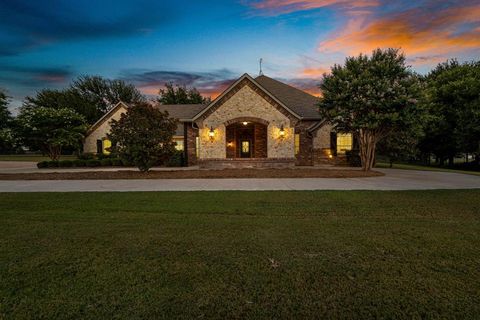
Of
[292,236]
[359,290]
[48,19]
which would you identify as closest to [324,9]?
[292,236]

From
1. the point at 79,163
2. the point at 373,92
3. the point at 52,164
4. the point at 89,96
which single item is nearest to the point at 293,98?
the point at 373,92

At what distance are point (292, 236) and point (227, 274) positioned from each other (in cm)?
177

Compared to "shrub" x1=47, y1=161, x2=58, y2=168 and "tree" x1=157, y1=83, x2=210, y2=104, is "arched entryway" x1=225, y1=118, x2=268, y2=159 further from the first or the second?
"tree" x1=157, y1=83, x2=210, y2=104

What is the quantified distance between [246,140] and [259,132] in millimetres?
1953

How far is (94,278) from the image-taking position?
9.70ft

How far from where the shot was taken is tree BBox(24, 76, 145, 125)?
135ft

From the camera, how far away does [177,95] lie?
53.4m

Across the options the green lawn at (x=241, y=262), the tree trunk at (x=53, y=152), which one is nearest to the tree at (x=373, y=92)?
the green lawn at (x=241, y=262)

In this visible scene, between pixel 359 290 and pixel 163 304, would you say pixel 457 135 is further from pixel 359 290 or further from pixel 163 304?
pixel 163 304

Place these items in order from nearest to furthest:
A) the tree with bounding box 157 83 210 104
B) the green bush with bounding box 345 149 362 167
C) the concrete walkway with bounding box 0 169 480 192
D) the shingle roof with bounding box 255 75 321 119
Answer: the concrete walkway with bounding box 0 169 480 192
the green bush with bounding box 345 149 362 167
the shingle roof with bounding box 255 75 321 119
the tree with bounding box 157 83 210 104

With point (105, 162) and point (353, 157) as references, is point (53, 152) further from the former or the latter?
point (353, 157)

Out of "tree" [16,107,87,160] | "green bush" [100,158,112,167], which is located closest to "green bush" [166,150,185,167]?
"green bush" [100,158,112,167]

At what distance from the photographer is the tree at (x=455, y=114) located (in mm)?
20719

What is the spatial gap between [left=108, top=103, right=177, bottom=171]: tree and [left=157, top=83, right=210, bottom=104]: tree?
40011 millimetres
